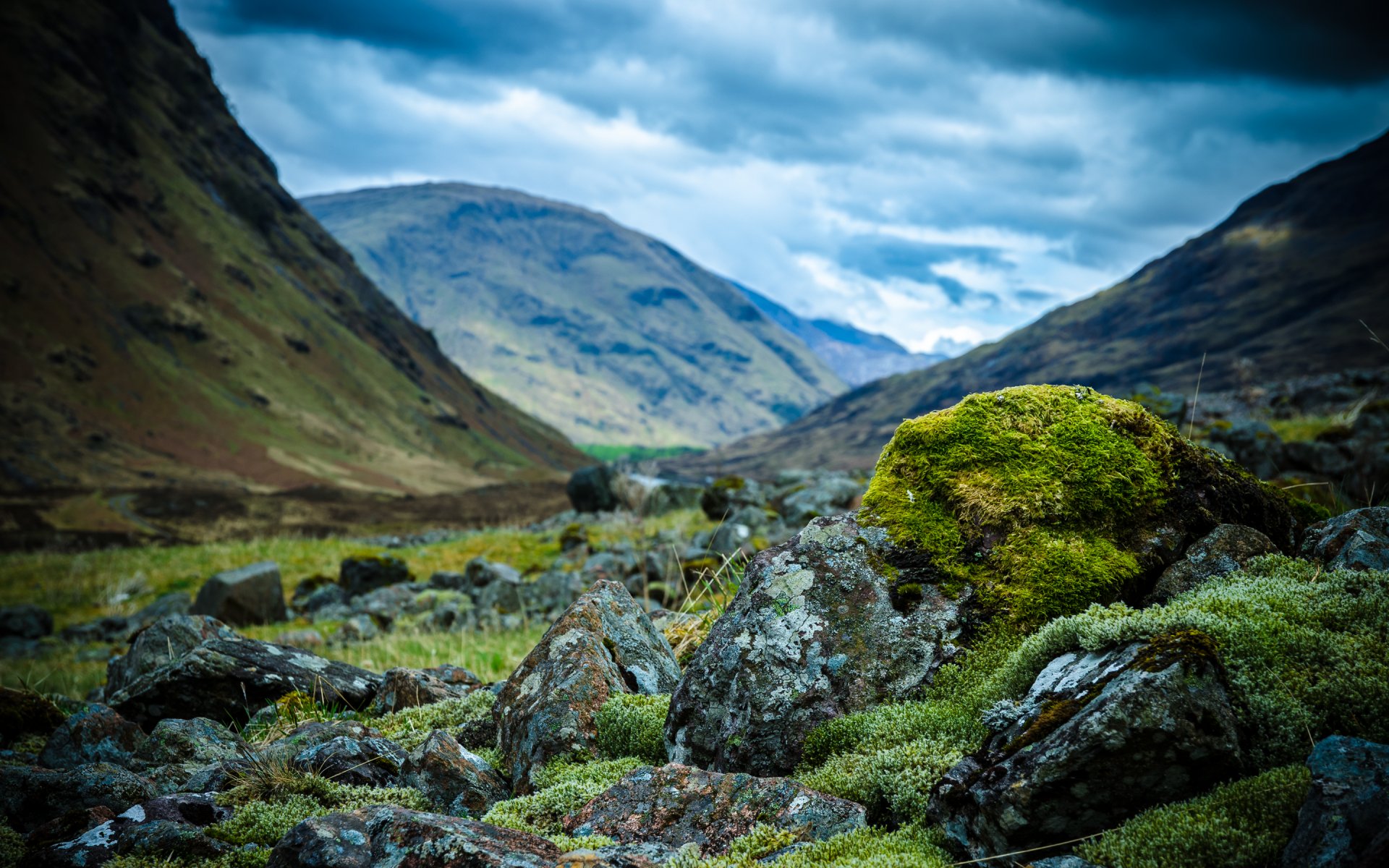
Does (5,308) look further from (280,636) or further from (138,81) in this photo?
(280,636)

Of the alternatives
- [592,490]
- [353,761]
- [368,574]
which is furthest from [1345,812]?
[592,490]

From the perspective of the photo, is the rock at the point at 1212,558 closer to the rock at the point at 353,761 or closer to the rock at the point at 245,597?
the rock at the point at 353,761

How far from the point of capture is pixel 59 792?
5164 millimetres

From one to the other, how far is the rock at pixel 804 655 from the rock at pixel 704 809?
0.53m

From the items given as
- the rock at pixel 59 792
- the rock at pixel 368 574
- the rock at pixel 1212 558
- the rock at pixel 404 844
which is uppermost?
the rock at pixel 1212 558

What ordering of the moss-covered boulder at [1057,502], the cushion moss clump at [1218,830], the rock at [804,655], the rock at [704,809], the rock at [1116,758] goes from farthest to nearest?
the moss-covered boulder at [1057,502], the rock at [804,655], the rock at [704,809], the rock at [1116,758], the cushion moss clump at [1218,830]

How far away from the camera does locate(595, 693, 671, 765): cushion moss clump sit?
557cm

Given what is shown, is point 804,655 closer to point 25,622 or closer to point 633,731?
point 633,731

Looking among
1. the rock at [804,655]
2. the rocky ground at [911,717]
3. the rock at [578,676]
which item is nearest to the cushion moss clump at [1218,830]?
the rocky ground at [911,717]

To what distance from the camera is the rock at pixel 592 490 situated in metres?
40.0

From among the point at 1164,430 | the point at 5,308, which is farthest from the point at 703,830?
the point at 5,308

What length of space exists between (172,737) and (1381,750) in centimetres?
827

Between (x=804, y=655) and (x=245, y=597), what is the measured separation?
19387mm

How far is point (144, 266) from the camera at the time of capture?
110875 millimetres
